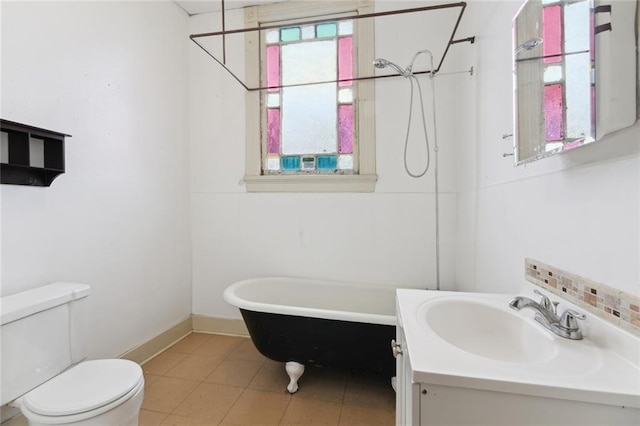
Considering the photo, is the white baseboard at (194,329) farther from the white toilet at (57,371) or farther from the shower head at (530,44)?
the shower head at (530,44)

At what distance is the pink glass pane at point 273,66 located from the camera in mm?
2490

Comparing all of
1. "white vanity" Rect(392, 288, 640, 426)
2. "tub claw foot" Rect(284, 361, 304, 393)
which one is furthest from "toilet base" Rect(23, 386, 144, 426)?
"white vanity" Rect(392, 288, 640, 426)

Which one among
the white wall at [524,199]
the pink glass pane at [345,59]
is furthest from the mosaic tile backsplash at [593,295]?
the pink glass pane at [345,59]

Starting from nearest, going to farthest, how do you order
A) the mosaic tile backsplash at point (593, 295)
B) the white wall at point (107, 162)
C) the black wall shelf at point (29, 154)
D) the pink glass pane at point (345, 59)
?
1. the mosaic tile backsplash at point (593, 295)
2. the black wall shelf at point (29, 154)
3. the white wall at point (107, 162)
4. the pink glass pane at point (345, 59)

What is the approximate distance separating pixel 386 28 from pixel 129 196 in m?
2.30

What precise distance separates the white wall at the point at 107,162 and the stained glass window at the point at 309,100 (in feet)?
2.64

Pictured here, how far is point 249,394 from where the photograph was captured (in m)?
1.76

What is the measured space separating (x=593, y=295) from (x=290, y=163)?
2.06m

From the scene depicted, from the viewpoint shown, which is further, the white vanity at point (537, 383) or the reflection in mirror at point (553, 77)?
the reflection in mirror at point (553, 77)

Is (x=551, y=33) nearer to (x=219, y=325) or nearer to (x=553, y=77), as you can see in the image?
(x=553, y=77)

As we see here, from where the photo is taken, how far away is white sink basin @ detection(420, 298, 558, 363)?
95 cm

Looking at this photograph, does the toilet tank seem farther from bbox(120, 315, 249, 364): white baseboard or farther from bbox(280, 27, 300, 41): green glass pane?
bbox(280, 27, 300, 41): green glass pane

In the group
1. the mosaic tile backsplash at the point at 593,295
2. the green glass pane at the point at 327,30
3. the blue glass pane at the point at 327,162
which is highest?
the green glass pane at the point at 327,30

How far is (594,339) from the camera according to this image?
31.6 inches
